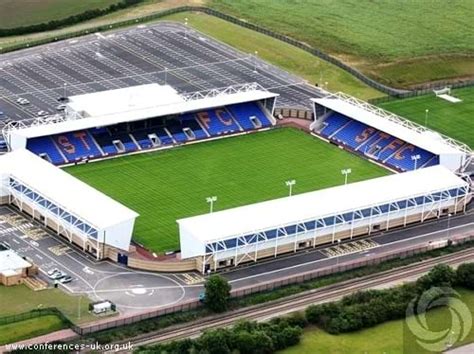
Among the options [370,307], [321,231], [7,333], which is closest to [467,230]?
[321,231]

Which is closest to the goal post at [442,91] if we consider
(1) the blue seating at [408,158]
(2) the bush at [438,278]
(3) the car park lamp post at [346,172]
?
(1) the blue seating at [408,158]

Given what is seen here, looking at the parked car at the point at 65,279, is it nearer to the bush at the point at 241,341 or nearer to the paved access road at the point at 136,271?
the paved access road at the point at 136,271

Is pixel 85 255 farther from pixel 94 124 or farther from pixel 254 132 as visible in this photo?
pixel 254 132

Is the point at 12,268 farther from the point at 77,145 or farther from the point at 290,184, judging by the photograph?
the point at 77,145

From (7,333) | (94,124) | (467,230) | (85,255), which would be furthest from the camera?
(94,124)

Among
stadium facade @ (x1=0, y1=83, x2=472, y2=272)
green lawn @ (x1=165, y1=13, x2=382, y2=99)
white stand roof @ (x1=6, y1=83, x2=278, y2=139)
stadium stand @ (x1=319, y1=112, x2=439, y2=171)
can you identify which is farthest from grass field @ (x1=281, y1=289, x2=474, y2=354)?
green lawn @ (x1=165, y1=13, x2=382, y2=99)

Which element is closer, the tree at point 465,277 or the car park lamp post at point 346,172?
the tree at point 465,277
